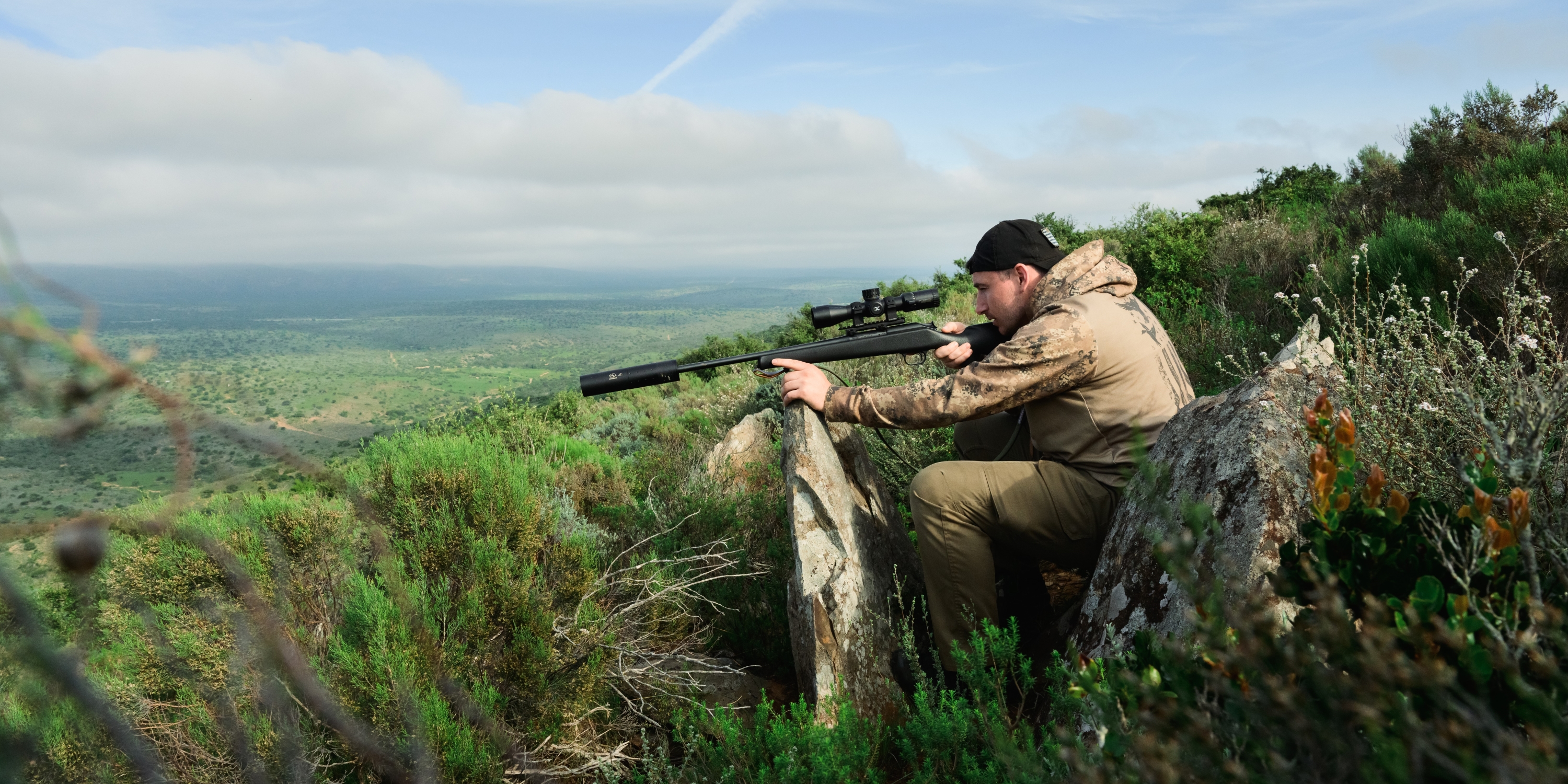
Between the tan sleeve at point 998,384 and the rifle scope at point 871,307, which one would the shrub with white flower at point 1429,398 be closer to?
the tan sleeve at point 998,384

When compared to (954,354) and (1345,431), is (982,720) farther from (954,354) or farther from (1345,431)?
(954,354)

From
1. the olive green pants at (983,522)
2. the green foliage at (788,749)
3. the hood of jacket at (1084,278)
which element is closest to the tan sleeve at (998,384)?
the hood of jacket at (1084,278)

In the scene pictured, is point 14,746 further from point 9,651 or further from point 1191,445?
point 1191,445

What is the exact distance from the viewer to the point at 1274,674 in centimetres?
145

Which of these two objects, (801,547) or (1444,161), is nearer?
(801,547)

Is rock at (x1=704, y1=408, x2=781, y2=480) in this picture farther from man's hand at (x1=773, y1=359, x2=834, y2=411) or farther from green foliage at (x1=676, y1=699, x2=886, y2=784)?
green foliage at (x1=676, y1=699, x2=886, y2=784)

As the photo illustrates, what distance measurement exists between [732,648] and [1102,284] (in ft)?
9.30

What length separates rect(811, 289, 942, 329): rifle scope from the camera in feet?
15.3

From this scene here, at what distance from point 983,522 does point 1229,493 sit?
4.14ft

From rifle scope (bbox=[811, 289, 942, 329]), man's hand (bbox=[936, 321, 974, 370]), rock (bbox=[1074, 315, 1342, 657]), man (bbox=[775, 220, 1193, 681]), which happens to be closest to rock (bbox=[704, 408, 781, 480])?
rifle scope (bbox=[811, 289, 942, 329])

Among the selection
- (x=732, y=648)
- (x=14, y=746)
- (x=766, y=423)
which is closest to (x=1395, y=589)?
(x=14, y=746)

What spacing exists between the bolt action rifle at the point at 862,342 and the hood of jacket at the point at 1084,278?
412 millimetres

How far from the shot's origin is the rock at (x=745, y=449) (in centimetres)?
609

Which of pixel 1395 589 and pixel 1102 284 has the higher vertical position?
pixel 1102 284
